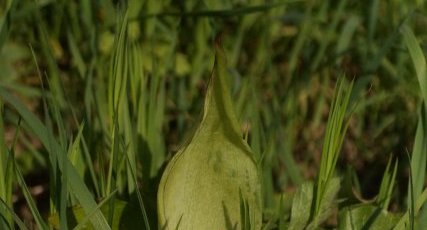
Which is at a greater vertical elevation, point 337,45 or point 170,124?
point 337,45

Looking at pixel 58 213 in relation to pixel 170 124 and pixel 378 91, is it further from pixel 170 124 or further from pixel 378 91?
pixel 378 91

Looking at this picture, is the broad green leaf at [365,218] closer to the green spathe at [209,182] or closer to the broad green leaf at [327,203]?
the broad green leaf at [327,203]

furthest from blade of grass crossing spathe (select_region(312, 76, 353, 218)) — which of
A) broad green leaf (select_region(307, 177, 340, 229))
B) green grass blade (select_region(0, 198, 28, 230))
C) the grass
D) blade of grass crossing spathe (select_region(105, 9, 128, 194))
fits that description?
green grass blade (select_region(0, 198, 28, 230))

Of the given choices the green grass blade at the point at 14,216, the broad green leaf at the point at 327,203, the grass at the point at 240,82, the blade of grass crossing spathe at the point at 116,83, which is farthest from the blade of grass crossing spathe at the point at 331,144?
the green grass blade at the point at 14,216

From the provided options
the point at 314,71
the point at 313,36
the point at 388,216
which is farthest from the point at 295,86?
the point at 388,216

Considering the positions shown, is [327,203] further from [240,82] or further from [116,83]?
[240,82]

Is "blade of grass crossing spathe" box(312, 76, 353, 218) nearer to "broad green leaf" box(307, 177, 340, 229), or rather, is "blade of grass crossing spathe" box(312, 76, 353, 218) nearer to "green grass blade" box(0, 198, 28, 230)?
"broad green leaf" box(307, 177, 340, 229)

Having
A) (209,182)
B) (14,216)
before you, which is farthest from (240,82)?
(14,216)
